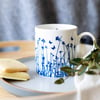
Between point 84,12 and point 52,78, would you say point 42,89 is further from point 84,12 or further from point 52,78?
point 84,12

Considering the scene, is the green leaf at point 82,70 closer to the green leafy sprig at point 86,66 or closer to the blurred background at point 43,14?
the green leafy sprig at point 86,66

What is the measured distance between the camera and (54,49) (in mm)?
572

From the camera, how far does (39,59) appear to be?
0.60m

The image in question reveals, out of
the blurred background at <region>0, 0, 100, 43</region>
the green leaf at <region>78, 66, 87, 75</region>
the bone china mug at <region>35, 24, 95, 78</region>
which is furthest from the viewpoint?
the blurred background at <region>0, 0, 100, 43</region>

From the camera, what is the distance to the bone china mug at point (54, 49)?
57 cm

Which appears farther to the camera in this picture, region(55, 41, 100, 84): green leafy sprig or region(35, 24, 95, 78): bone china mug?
region(35, 24, 95, 78): bone china mug

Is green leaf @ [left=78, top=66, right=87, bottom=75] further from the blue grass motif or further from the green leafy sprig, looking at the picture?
the blue grass motif

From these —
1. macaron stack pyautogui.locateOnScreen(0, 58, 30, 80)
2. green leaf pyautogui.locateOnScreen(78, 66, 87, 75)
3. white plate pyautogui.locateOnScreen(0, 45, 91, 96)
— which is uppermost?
green leaf pyautogui.locateOnScreen(78, 66, 87, 75)

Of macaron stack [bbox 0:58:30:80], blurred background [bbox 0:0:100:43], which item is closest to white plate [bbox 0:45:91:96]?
macaron stack [bbox 0:58:30:80]

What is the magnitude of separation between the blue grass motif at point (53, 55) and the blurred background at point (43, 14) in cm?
51

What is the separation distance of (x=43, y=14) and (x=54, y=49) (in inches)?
21.3

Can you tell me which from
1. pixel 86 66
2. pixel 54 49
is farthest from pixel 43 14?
pixel 86 66

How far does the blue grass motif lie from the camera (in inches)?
22.5

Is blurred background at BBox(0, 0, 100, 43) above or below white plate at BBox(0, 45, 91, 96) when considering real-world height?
above
